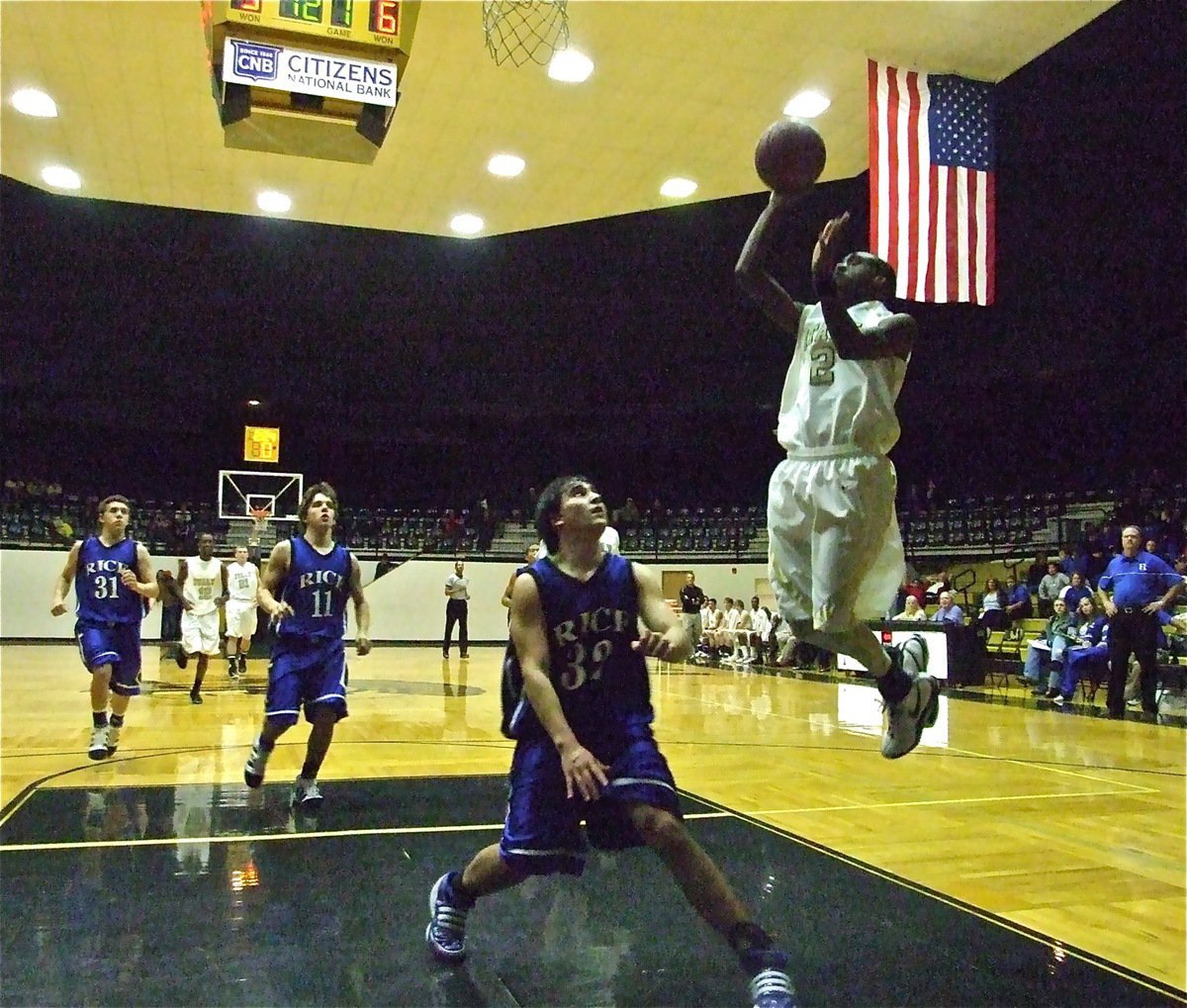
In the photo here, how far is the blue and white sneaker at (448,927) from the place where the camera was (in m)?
2.80

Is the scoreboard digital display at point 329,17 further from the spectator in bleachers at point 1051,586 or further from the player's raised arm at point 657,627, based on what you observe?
the spectator in bleachers at point 1051,586

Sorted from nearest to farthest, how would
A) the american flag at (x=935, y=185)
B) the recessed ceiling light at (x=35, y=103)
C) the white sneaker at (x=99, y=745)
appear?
the white sneaker at (x=99, y=745) → the american flag at (x=935, y=185) → the recessed ceiling light at (x=35, y=103)

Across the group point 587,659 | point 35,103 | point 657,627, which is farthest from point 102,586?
point 657,627

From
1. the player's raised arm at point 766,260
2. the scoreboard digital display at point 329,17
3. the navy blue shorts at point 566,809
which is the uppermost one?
the scoreboard digital display at point 329,17

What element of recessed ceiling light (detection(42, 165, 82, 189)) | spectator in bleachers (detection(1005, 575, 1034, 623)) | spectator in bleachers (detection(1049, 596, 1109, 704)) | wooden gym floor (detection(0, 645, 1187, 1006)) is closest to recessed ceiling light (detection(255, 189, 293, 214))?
recessed ceiling light (detection(42, 165, 82, 189))

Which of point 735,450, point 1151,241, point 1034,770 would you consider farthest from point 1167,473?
point 1034,770

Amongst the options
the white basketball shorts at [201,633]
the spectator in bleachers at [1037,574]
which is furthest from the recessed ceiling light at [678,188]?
the spectator in bleachers at [1037,574]

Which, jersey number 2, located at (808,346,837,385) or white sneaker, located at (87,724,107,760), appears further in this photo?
white sneaker, located at (87,724,107,760)

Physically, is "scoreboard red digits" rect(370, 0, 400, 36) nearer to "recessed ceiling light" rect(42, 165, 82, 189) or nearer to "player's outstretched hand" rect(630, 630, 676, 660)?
"player's outstretched hand" rect(630, 630, 676, 660)

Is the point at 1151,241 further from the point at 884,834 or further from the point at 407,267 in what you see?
the point at 884,834

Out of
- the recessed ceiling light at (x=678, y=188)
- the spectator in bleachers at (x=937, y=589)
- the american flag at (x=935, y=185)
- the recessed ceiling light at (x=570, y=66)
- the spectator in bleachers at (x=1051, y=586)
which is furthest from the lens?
the spectator in bleachers at (x=937, y=589)

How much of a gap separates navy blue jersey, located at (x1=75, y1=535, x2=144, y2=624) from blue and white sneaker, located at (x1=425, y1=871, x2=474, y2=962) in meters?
4.05

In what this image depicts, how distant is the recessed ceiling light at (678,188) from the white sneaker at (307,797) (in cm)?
542

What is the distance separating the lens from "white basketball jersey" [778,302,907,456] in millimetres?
3006
